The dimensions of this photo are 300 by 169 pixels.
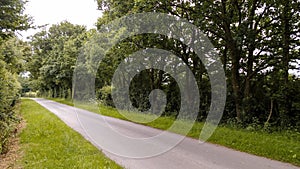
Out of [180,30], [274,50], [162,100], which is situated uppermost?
[180,30]

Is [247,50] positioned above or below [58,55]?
below

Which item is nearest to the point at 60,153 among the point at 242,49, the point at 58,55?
the point at 242,49

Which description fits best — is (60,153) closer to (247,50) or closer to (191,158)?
(191,158)

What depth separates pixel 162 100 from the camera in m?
19.3

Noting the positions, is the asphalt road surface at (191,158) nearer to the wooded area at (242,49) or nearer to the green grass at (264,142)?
the green grass at (264,142)

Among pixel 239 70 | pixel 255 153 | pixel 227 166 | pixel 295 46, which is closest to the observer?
pixel 227 166

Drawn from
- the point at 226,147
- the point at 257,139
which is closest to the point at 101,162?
the point at 226,147

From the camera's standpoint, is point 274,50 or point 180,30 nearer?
point 274,50

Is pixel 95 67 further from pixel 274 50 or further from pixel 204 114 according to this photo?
pixel 274 50

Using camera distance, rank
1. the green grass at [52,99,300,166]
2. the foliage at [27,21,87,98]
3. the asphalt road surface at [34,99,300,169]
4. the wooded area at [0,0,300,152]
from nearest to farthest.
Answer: the asphalt road surface at [34,99,300,169] → the green grass at [52,99,300,166] → the wooded area at [0,0,300,152] → the foliage at [27,21,87,98]

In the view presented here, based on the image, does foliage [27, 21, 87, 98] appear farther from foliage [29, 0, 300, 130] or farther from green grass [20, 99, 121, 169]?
green grass [20, 99, 121, 169]

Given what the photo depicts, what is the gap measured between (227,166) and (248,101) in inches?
279

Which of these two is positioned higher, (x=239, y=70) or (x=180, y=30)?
(x=180, y=30)

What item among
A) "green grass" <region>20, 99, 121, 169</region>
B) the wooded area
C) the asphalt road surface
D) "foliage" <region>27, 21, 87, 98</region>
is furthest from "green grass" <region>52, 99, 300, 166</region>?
"foliage" <region>27, 21, 87, 98</region>
